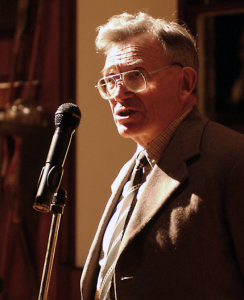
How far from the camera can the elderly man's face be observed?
1408 mm

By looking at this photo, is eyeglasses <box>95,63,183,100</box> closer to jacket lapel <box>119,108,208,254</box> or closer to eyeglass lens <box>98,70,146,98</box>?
eyeglass lens <box>98,70,146,98</box>

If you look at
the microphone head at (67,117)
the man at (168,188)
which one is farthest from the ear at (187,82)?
the microphone head at (67,117)

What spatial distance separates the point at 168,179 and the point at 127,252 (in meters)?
0.25

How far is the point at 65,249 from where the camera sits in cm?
269

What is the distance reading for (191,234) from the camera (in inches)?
44.9

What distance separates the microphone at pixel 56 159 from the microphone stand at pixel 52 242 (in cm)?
2

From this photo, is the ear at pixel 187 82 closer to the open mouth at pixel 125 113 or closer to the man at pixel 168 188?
the man at pixel 168 188

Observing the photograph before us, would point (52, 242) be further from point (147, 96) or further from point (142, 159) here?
point (147, 96)

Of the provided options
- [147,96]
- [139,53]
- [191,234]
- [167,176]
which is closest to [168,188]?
[167,176]

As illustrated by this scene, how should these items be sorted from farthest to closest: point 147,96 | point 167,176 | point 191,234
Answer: point 147,96, point 167,176, point 191,234

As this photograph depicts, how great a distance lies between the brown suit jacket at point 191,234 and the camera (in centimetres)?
112

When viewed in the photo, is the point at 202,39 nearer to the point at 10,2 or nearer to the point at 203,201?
the point at 10,2

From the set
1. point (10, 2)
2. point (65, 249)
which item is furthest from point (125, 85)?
point (10, 2)

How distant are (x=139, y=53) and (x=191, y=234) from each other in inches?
26.3
